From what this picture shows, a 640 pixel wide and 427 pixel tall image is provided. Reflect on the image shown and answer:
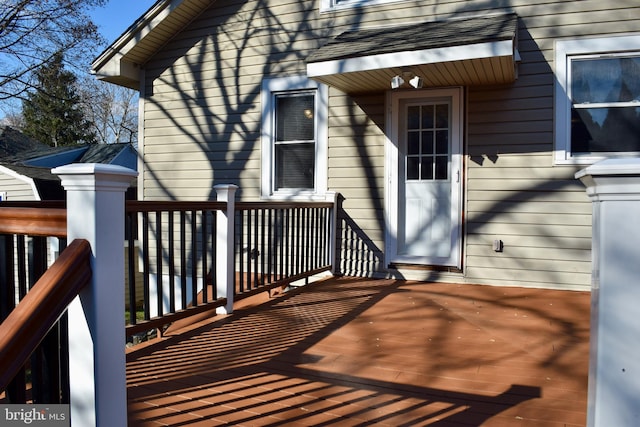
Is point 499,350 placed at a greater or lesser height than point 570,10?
lesser

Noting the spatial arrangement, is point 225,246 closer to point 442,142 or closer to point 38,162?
point 442,142

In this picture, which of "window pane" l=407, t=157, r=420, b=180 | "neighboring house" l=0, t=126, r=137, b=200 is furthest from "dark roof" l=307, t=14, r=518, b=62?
"neighboring house" l=0, t=126, r=137, b=200

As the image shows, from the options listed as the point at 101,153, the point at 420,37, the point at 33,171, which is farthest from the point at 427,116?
the point at 101,153

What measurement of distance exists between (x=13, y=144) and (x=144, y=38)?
50.7ft

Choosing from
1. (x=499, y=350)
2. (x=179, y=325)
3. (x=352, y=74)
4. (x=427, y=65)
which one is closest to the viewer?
(x=499, y=350)

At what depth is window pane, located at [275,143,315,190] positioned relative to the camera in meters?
6.05

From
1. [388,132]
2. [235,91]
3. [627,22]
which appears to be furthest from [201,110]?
[627,22]

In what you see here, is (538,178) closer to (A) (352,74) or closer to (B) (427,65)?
(B) (427,65)

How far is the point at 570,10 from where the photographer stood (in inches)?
190

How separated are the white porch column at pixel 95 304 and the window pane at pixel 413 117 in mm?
4381

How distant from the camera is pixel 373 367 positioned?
2.79 meters

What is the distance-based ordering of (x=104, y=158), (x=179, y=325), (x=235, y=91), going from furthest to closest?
(x=104, y=158)
(x=235, y=91)
(x=179, y=325)

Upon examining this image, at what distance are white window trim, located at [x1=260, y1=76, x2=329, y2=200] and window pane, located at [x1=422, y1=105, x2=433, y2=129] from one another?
45.1 inches

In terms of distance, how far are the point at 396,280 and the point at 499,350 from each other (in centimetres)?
240
